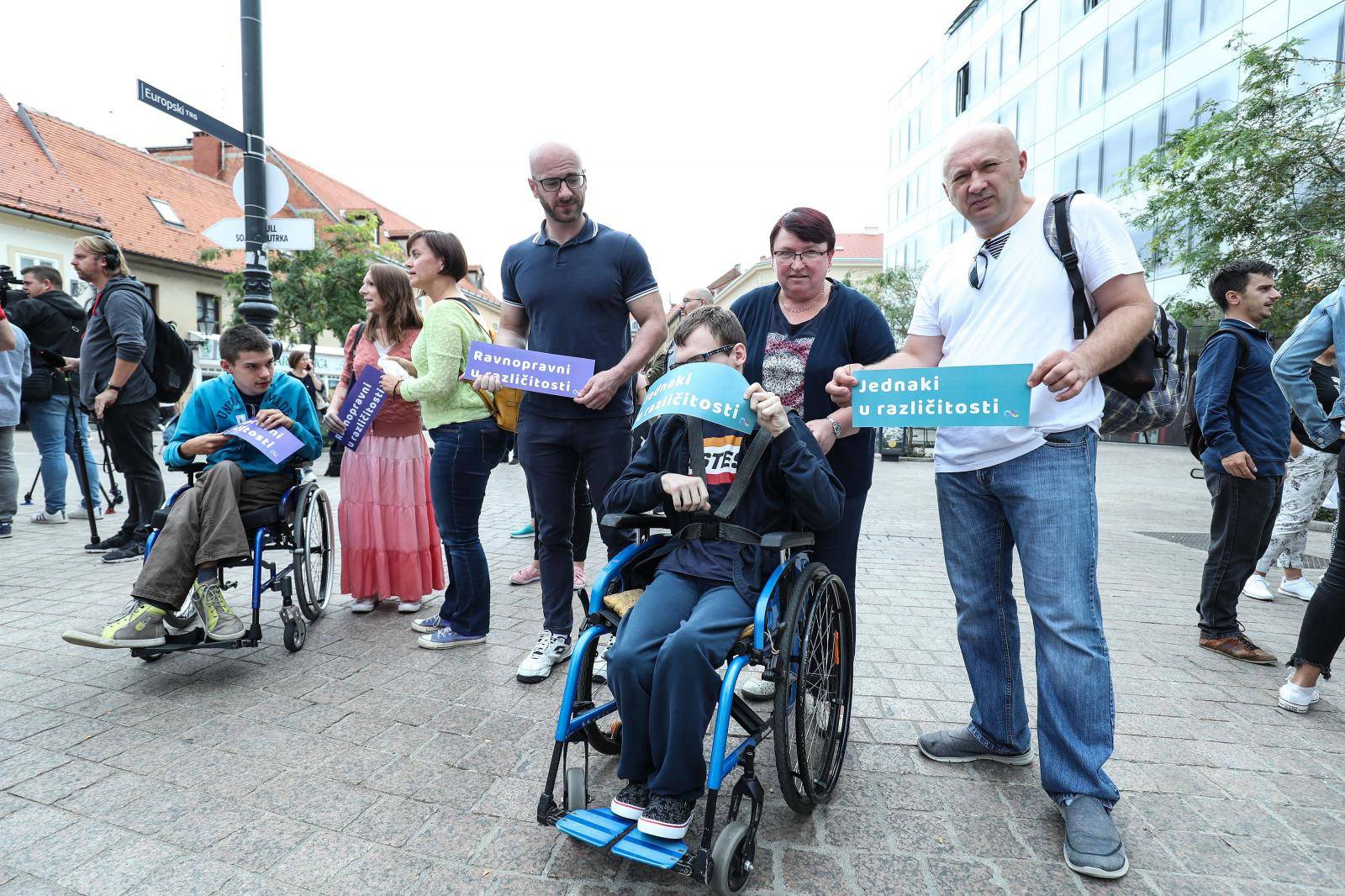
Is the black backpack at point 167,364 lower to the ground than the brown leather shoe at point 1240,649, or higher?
higher

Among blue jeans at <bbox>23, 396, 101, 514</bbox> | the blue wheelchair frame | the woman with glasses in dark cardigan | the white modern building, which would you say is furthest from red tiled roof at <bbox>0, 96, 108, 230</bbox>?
the blue wheelchair frame

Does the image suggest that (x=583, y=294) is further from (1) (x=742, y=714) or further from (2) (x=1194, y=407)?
(2) (x=1194, y=407)

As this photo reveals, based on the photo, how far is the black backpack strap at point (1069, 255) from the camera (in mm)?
2287

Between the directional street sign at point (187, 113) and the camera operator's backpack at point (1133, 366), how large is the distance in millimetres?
5970

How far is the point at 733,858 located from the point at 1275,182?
11049 mm

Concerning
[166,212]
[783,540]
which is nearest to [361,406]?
[783,540]

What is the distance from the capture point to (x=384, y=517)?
4.40 meters

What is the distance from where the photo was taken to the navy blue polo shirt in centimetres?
347

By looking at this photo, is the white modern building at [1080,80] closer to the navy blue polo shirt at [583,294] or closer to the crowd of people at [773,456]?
the crowd of people at [773,456]

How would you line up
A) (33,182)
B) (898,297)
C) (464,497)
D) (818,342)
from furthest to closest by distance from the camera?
(898,297) < (33,182) < (464,497) < (818,342)

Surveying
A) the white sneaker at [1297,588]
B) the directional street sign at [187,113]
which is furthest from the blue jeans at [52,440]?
the white sneaker at [1297,588]

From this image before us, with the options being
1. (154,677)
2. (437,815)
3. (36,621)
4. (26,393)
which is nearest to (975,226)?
(437,815)

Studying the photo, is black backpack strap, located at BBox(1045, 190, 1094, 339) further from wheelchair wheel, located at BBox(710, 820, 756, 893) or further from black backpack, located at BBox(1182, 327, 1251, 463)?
black backpack, located at BBox(1182, 327, 1251, 463)

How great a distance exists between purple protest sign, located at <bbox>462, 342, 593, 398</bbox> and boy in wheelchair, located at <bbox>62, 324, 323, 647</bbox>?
132cm
